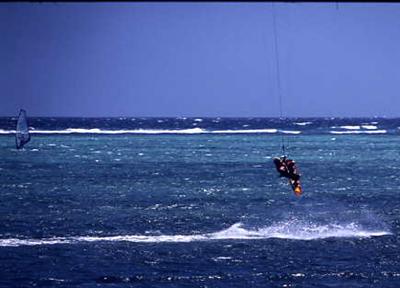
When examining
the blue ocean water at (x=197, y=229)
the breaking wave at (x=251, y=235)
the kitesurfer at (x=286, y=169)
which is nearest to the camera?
the blue ocean water at (x=197, y=229)

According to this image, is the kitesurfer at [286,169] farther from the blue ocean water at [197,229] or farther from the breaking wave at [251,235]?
the breaking wave at [251,235]

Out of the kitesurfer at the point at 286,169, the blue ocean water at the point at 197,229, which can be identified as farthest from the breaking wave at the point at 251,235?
the kitesurfer at the point at 286,169

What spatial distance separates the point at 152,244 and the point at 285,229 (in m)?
9.15

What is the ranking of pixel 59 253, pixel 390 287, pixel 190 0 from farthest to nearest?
pixel 59 253, pixel 390 287, pixel 190 0

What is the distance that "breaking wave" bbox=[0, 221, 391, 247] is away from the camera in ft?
112

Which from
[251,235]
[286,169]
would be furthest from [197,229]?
[286,169]

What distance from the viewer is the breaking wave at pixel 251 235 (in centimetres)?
3416

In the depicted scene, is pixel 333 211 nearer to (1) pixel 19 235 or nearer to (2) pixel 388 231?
(2) pixel 388 231

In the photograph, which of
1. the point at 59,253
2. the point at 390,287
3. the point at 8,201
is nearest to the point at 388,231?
the point at 390,287

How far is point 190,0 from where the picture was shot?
15.1ft

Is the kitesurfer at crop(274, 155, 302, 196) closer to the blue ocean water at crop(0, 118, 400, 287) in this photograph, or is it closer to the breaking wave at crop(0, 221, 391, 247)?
the blue ocean water at crop(0, 118, 400, 287)

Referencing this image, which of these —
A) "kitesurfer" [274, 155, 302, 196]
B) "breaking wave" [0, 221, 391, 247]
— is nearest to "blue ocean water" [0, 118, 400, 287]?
"breaking wave" [0, 221, 391, 247]

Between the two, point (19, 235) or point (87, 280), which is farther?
point (19, 235)

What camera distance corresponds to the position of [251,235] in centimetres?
3600
